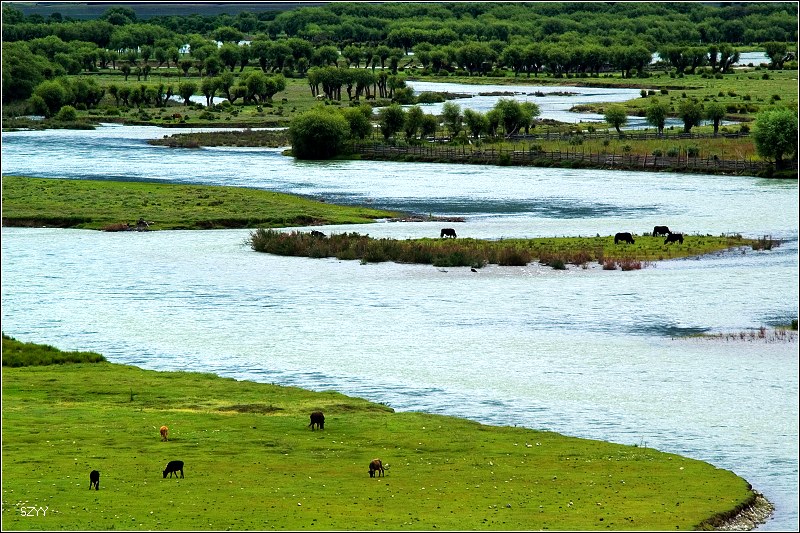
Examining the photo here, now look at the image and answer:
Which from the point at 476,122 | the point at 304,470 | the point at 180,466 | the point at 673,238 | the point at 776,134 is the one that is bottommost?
the point at 304,470

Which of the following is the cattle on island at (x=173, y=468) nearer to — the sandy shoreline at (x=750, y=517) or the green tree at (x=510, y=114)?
the sandy shoreline at (x=750, y=517)

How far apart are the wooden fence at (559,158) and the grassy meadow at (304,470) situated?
7238cm

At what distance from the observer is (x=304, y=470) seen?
107 ft

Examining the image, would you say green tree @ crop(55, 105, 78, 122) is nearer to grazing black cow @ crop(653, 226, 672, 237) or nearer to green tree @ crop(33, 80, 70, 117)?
green tree @ crop(33, 80, 70, 117)

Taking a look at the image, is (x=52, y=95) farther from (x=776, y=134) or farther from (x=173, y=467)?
(x=173, y=467)

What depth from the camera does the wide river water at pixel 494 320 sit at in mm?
41656

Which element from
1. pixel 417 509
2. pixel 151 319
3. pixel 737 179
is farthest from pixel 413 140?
pixel 417 509

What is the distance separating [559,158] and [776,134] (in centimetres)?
2069

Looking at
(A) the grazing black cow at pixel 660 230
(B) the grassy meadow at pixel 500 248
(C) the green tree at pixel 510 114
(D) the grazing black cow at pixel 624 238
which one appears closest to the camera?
(B) the grassy meadow at pixel 500 248

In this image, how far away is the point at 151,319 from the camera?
5744 centimetres

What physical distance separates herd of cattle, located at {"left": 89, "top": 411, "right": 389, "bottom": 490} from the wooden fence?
3030 inches

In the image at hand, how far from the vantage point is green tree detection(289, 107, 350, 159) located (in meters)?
124

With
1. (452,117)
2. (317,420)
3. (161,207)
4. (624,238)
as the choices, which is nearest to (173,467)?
(317,420)

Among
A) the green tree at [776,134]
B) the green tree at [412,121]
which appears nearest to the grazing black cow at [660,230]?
the green tree at [776,134]
